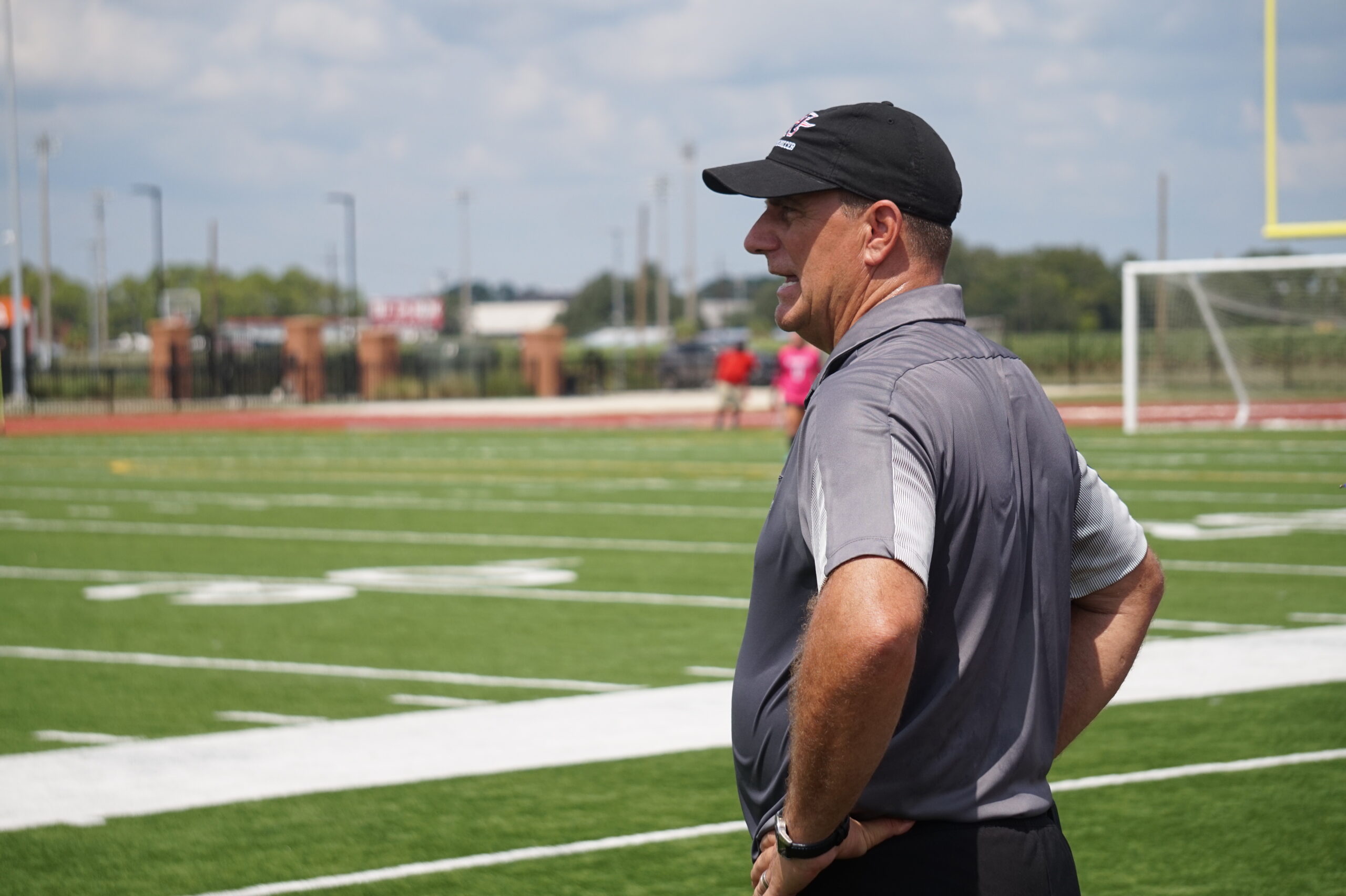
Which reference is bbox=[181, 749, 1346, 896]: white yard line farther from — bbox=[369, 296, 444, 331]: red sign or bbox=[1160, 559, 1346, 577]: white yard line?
bbox=[369, 296, 444, 331]: red sign

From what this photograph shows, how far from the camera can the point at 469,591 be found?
36.7ft

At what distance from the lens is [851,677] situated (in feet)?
6.90

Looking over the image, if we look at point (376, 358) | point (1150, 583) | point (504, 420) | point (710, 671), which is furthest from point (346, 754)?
point (376, 358)

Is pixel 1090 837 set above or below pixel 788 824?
below

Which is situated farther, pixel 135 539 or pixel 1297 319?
pixel 1297 319

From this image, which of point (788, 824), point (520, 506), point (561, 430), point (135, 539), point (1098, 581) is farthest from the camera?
point (561, 430)

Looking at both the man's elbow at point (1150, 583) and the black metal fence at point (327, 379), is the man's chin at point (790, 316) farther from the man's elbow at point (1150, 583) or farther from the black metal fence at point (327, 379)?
the black metal fence at point (327, 379)

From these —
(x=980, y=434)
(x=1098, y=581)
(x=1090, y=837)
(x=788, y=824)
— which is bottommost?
(x=1090, y=837)

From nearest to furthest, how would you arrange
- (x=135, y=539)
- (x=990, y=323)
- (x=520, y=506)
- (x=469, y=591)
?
(x=469, y=591) → (x=135, y=539) → (x=520, y=506) → (x=990, y=323)

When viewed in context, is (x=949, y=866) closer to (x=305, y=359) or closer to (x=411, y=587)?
(x=411, y=587)

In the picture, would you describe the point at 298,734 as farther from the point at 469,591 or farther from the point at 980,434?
the point at 980,434

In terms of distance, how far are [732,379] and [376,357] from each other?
29628 millimetres

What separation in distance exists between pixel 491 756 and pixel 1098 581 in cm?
421

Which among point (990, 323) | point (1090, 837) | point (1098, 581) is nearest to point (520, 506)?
point (1090, 837)
